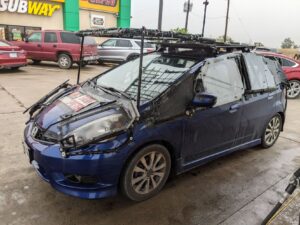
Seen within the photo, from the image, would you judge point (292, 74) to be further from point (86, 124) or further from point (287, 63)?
point (86, 124)

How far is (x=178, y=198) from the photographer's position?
303 cm

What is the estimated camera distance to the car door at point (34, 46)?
12734mm

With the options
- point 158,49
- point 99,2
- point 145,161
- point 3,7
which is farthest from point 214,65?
point 99,2

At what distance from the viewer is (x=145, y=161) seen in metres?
2.83

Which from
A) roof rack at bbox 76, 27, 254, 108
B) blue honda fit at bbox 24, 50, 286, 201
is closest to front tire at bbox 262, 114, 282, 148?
blue honda fit at bbox 24, 50, 286, 201

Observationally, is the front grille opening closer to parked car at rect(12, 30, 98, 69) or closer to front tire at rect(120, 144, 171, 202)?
front tire at rect(120, 144, 171, 202)

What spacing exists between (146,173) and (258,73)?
230 centimetres

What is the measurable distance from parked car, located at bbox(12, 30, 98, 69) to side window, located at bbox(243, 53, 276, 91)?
9.35m

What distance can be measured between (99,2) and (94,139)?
1982 centimetres

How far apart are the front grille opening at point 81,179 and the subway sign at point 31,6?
17.0 meters

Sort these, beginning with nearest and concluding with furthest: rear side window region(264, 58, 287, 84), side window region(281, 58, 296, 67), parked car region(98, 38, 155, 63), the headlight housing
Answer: the headlight housing < rear side window region(264, 58, 287, 84) < side window region(281, 58, 296, 67) < parked car region(98, 38, 155, 63)

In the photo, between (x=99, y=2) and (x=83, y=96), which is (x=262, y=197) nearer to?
(x=83, y=96)

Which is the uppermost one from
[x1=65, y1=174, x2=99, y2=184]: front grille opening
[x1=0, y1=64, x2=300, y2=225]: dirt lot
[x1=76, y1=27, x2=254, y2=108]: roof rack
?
[x1=76, y1=27, x2=254, y2=108]: roof rack

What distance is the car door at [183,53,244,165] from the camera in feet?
10.3
